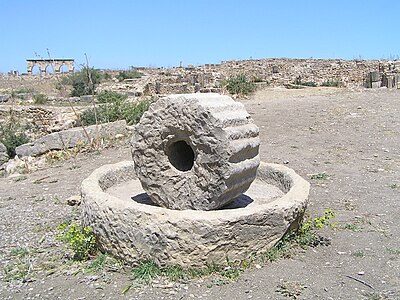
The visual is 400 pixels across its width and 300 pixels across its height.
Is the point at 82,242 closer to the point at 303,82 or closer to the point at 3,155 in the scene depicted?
the point at 3,155

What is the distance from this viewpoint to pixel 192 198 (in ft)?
12.7

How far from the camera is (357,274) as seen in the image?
11.1 ft

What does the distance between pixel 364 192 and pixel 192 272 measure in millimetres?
3060

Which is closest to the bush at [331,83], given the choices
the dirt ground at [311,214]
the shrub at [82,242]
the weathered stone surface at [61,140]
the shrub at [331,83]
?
the shrub at [331,83]

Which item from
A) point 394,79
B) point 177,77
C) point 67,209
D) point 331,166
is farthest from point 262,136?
point 177,77

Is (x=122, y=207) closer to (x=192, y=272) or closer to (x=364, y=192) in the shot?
(x=192, y=272)

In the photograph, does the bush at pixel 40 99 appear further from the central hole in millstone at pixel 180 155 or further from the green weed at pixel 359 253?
the green weed at pixel 359 253

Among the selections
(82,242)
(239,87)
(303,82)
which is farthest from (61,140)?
(303,82)

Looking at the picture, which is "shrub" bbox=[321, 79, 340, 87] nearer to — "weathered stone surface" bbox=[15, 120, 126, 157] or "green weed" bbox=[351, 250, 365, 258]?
"weathered stone surface" bbox=[15, 120, 126, 157]

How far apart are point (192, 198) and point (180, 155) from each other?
49 cm

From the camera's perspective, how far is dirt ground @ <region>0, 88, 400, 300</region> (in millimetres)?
3197

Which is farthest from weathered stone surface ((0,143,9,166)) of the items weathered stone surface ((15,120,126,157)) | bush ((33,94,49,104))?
bush ((33,94,49,104))

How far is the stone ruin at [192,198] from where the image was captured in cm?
335

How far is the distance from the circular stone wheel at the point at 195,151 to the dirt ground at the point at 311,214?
766 mm
